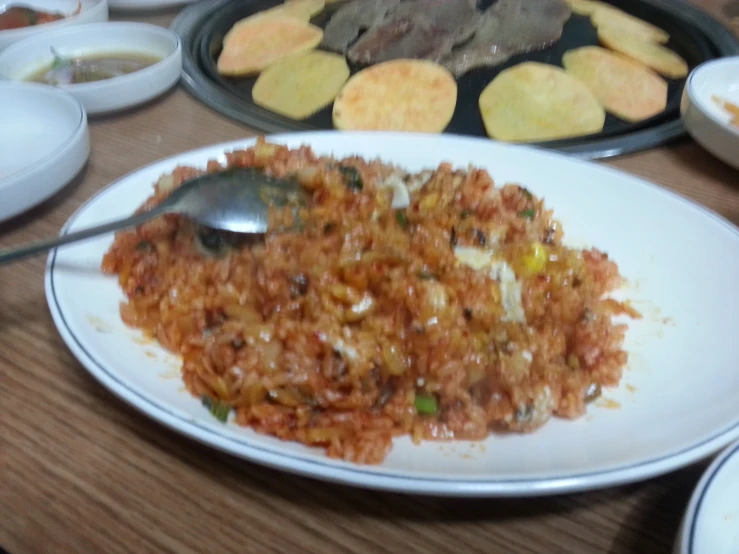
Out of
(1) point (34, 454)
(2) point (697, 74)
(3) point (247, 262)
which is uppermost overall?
(2) point (697, 74)

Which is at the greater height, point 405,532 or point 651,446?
point 651,446

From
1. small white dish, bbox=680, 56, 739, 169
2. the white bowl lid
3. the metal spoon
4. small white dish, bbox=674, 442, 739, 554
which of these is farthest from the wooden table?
small white dish, bbox=680, 56, 739, 169

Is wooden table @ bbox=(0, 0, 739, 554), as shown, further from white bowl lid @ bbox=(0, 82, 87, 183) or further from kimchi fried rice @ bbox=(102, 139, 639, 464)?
white bowl lid @ bbox=(0, 82, 87, 183)

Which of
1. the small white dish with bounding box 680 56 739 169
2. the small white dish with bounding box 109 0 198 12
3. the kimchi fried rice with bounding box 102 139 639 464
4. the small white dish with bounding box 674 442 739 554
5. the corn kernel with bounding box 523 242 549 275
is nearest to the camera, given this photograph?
the small white dish with bounding box 674 442 739 554

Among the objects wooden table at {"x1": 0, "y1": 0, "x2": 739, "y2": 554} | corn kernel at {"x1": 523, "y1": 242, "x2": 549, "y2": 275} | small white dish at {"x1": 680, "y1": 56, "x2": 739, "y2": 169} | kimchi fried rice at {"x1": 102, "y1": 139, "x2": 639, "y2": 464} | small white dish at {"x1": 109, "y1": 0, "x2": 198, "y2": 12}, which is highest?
small white dish at {"x1": 680, "y1": 56, "x2": 739, "y2": 169}

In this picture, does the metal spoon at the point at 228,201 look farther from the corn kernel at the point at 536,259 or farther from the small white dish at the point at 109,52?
the small white dish at the point at 109,52

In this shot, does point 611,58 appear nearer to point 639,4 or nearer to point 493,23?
point 493,23

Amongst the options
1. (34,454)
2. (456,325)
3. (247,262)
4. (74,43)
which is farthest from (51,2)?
(456,325)

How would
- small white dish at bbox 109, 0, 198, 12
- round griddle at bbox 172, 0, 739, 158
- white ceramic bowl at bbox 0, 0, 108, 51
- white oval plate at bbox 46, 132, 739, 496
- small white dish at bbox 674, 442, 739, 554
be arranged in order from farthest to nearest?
1. small white dish at bbox 109, 0, 198, 12
2. white ceramic bowl at bbox 0, 0, 108, 51
3. round griddle at bbox 172, 0, 739, 158
4. white oval plate at bbox 46, 132, 739, 496
5. small white dish at bbox 674, 442, 739, 554
